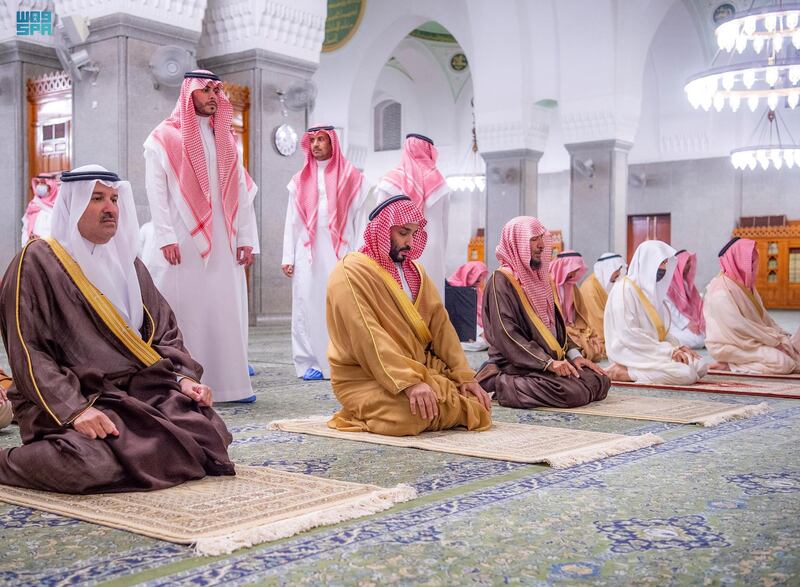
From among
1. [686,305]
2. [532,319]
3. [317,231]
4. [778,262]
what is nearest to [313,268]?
[317,231]

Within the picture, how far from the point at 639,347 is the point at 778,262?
413 inches

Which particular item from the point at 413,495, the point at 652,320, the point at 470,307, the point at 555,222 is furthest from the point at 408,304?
the point at 555,222

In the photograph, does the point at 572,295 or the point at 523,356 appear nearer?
the point at 523,356

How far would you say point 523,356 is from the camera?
3.98 m

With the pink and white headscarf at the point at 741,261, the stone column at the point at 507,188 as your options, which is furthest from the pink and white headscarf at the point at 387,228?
the stone column at the point at 507,188

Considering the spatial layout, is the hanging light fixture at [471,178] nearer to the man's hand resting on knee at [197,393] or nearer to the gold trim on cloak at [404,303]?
the gold trim on cloak at [404,303]

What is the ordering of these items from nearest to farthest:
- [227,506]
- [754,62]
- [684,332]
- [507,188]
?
[227,506]
[684,332]
[754,62]
[507,188]

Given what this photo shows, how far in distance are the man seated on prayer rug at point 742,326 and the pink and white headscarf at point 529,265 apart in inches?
68.2

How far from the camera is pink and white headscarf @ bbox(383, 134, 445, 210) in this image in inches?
205

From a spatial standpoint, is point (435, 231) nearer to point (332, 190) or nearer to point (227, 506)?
point (332, 190)

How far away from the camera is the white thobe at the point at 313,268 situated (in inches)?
192

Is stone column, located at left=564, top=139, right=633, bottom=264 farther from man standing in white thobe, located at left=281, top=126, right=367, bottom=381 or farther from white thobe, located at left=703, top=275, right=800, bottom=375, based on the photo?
man standing in white thobe, located at left=281, top=126, right=367, bottom=381

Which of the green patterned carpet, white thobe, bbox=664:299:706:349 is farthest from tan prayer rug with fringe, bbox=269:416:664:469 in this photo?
white thobe, bbox=664:299:706:349

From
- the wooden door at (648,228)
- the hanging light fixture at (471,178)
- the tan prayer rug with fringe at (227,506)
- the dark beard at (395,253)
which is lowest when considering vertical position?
the tan prayer rug with fringe at (227,506)
